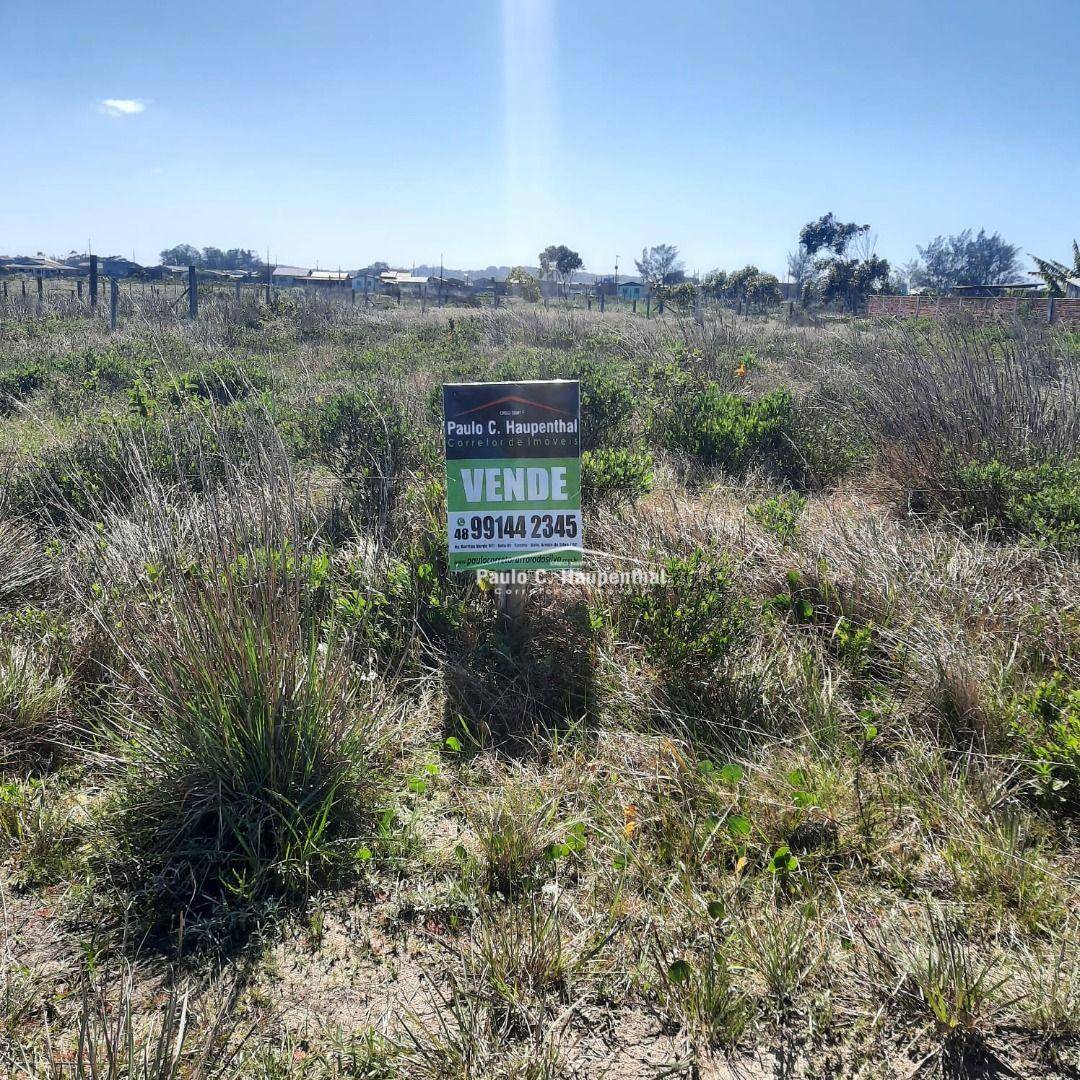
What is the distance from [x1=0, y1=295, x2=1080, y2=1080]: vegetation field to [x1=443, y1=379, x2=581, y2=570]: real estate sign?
0.39 m

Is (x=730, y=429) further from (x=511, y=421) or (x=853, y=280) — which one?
(x=853, y=280)

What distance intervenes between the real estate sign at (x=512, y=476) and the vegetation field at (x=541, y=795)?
1.29ft

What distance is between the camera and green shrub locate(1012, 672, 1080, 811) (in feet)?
8.24

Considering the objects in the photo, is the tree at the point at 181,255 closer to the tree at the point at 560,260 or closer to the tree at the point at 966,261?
the tree at the point at 560,260

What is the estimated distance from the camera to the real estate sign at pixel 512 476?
353cm

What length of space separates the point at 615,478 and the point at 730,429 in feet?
5.94

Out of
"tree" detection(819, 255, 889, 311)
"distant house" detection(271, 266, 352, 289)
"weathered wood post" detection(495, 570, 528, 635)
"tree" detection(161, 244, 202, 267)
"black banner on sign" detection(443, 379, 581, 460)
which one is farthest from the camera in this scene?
"tree" detection(161, 244, 202, 267)

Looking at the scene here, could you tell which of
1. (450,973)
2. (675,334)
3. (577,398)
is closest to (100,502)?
(577,398)

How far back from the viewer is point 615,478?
494 cm

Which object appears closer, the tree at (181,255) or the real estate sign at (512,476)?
the real estate sign at (512,476)

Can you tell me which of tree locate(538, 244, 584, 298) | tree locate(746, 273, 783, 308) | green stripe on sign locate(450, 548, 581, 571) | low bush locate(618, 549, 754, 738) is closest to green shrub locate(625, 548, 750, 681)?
low bush locate(618, 549, 754, 738)

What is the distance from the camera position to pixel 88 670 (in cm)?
333

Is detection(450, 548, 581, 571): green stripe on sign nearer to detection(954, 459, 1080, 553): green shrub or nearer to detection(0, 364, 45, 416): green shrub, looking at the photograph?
detection(954, 459, 1080, 553): green shrub

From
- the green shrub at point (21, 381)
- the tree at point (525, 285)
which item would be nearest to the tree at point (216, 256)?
the tree at point (525, 285)
